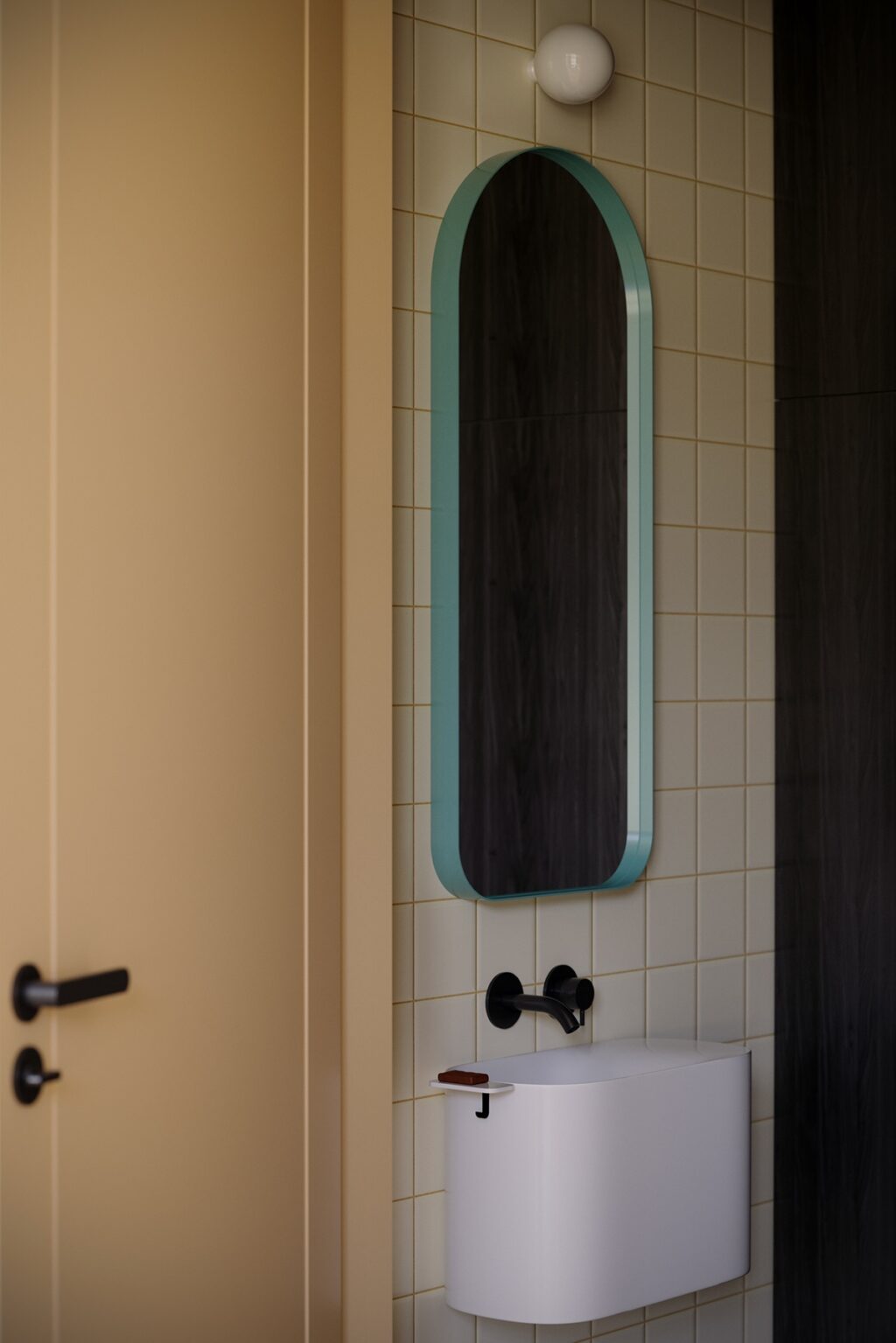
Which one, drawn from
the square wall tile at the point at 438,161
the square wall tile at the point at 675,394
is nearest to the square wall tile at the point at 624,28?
the square wall tile at the point at 438,161

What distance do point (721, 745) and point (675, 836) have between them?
17 centimetres

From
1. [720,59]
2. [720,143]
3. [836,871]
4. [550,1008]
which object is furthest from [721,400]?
[550,1008]

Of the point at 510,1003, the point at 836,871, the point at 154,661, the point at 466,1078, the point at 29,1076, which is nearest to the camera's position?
the point at 29,1076

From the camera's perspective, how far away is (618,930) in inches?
76.6

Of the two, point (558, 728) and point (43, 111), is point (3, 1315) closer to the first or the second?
point (558, 728)

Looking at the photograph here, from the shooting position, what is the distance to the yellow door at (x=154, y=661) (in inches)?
50.2

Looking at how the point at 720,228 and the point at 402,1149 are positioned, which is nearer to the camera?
the point at 402,1149

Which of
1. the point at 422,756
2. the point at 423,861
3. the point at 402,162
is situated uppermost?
the point at 402,162

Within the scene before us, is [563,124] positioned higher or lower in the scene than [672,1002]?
higher

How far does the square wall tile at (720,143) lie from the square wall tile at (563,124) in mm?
232

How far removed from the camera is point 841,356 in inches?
80.5

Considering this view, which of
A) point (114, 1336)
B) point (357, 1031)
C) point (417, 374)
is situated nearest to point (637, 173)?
point (417, 374)

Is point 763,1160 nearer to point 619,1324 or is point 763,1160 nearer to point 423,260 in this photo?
point 619,1324

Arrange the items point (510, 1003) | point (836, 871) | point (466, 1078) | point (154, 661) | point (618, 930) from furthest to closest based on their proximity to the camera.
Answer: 1. point (836, 871)
2. point (618, 930)
3. point (510, 1003)
4. point (466, 1078)
5. point (154, 661)
